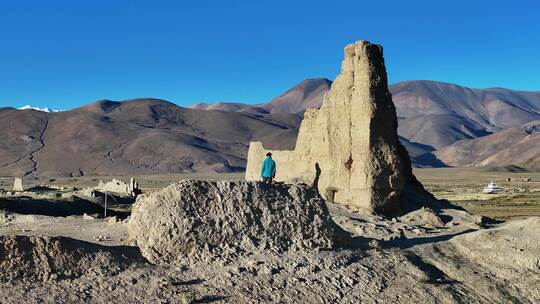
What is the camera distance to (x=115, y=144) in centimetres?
15725

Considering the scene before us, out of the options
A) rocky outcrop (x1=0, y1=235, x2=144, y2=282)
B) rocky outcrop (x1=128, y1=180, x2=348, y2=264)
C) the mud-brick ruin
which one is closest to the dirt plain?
rocky outcrop (x1=0, y1=235, x2=144, y2=282)

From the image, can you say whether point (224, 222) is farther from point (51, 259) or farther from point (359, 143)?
point (359, 143)

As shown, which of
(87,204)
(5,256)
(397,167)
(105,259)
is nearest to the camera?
(5,256)

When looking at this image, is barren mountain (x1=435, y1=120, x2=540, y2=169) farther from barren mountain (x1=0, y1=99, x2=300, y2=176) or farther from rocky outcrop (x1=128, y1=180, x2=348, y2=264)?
rocky outcrop (x1=128, y1=180, x2=348, y2=264)

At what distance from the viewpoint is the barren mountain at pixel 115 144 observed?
454 feet

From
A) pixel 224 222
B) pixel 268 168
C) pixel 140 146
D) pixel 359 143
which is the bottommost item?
pixel 224 222

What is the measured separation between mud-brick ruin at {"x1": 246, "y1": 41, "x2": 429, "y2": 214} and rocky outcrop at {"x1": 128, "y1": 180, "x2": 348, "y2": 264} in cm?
990

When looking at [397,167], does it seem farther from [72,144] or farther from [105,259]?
[72,144]

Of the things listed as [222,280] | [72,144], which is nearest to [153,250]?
[222,280]

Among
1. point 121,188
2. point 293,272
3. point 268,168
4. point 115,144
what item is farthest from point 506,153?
point 293,272

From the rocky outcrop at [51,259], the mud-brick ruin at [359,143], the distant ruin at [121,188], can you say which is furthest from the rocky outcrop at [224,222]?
the distant ruin at [121,188]

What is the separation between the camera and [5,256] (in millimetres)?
10688

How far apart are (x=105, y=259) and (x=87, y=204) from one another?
26946 mm

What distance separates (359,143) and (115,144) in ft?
455
